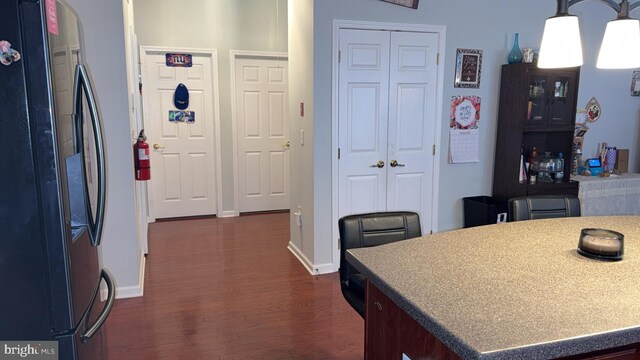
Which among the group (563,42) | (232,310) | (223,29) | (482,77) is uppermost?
(223,29)

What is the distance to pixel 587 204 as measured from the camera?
434 centimetres

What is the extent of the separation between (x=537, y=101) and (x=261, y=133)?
334 cm

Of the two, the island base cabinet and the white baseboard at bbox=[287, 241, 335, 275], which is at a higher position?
the island base cabinet

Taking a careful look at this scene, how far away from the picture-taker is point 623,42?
1.68 metres

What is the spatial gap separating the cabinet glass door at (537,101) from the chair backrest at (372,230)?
255cm

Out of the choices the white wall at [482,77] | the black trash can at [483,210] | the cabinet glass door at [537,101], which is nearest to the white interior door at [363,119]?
the white wall at [482,77]

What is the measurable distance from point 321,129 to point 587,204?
2719 millimetres

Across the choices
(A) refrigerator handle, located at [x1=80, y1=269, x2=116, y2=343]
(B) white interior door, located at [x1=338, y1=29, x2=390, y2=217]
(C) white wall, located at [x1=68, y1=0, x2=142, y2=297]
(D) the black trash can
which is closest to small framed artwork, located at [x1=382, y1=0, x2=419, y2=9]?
(B) white interior door, located at [x1=338, y1=29, x2=390, y2=217]

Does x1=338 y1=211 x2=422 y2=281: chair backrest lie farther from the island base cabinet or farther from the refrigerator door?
the refrigerator door

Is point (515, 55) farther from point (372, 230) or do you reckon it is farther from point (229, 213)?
point (229, 213)

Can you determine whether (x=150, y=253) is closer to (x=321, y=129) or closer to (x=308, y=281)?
(x=308, y=281)

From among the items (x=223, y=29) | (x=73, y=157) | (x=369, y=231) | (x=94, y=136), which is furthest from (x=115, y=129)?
(x=223, y=29)

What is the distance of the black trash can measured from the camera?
13.6 feet

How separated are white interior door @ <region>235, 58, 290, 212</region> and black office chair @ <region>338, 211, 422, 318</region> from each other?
3910 mm
